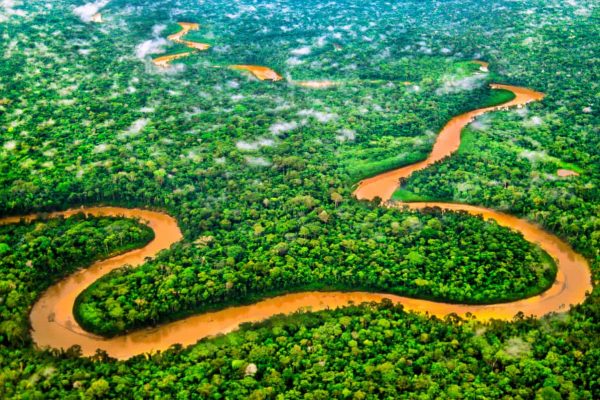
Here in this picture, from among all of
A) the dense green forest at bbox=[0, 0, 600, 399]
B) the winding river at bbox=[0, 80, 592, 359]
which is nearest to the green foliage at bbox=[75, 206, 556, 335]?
the dense green forest at bbox=[0, 0, 600, 399]

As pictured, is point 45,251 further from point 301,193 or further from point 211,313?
point 301,193

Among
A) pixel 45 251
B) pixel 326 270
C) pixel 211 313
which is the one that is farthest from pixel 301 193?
pixel 45 251

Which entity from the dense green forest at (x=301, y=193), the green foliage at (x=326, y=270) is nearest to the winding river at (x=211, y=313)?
the green foliage at (x=326, y=270)

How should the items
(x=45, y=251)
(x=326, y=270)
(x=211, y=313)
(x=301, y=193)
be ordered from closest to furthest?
→ (x=211, y=313) → (x=326, y=270) → (x=45, y=251) → (x=301, y=193)

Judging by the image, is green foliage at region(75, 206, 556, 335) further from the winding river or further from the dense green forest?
the winding river

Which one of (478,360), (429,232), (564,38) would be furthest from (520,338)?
(564,38)

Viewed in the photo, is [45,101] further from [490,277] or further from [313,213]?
[490,277]
